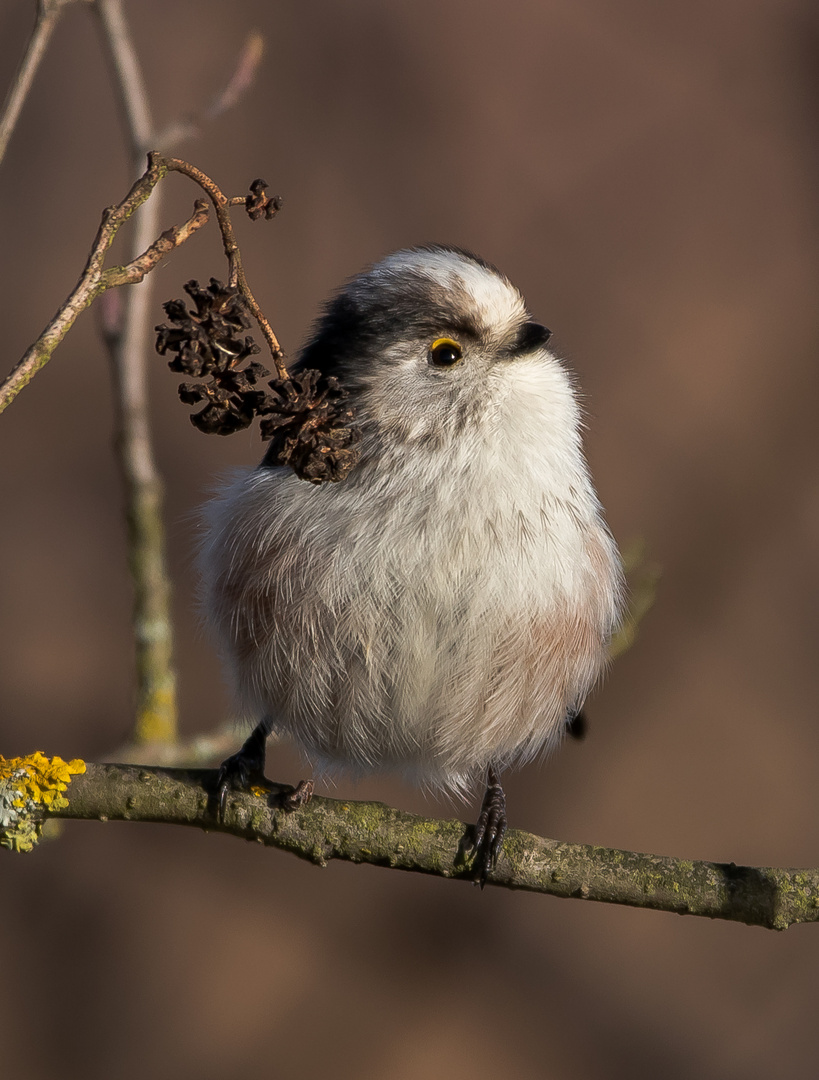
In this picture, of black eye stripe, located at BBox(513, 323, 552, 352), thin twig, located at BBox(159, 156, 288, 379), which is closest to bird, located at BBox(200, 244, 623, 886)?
black eye stripe, located at BBox(513, 323, 552, 352)

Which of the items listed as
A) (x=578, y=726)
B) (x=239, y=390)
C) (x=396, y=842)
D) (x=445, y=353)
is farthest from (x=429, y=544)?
(x=578, y=726)

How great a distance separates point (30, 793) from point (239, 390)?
0.91 metres

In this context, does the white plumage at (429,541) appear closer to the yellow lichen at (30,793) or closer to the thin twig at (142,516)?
the thin twig at (142,516)

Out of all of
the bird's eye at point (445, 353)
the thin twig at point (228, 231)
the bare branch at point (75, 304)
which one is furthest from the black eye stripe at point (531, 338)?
the bare branch at point (75, 304)

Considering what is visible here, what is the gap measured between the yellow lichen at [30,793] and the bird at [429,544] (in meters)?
0.29

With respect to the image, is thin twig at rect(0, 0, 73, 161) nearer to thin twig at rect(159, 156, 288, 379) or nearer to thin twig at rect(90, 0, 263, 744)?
thin twig at rect(159, 156, 288, 379)

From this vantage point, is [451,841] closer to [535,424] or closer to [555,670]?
[555,670]

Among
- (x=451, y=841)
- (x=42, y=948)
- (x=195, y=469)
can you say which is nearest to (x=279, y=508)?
(x=451, y=841)

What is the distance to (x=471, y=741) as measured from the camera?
2.38 metres

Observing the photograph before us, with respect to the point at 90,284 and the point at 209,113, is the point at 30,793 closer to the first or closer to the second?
the point at 90,284

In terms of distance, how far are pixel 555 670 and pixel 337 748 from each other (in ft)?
1.89

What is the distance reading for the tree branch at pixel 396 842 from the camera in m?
1.86

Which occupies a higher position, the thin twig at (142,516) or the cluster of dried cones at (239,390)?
the cluster of dried cones at (239,390)

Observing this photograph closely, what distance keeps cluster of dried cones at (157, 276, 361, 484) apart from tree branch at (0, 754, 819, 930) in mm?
706
